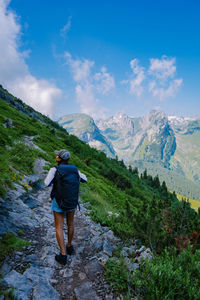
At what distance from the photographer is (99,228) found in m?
7.64

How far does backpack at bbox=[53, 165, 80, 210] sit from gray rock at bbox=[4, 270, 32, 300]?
176 centimetres

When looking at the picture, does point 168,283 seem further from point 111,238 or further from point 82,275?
point 111,238

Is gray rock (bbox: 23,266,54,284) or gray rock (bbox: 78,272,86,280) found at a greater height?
gray rock (bbox: 78,272,86,280)

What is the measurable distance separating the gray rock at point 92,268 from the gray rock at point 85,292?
11.2 inches

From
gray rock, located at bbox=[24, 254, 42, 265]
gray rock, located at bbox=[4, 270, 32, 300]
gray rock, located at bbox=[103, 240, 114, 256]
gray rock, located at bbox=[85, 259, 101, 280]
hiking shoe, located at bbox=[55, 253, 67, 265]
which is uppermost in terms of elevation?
gray rock, located at bbox=[103, 240, 114, 256]

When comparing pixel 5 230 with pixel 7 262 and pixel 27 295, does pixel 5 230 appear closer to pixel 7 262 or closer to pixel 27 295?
pixel 7 262

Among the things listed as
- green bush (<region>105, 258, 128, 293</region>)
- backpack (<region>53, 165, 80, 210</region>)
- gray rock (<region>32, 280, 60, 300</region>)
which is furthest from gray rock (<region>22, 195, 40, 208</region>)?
green bush (<region>105, 258, 128, 293</region>)

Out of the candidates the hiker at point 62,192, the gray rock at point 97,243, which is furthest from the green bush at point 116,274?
the hiker at point 62,192

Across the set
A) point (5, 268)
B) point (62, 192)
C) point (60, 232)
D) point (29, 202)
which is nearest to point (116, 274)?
point (60, 232)

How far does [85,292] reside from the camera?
405 centimetres

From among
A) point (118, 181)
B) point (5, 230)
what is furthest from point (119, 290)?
point (118, 181)

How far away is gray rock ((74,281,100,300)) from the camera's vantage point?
3.92 metres

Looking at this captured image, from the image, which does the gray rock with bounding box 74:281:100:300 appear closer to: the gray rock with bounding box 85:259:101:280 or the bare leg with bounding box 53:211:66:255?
the gray rock with bounding box 85:259:101:280

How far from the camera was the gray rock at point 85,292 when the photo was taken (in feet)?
12.8
